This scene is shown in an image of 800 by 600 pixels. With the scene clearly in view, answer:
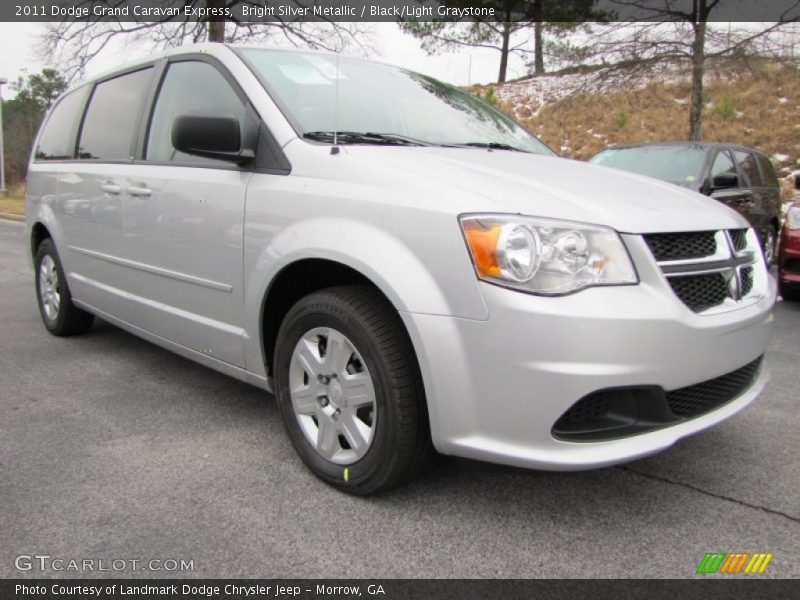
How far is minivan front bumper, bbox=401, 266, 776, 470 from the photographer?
1833mm

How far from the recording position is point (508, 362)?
187 centimetres

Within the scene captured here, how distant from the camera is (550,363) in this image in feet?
6.02

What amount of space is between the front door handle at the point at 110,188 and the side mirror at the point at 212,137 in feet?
3.22

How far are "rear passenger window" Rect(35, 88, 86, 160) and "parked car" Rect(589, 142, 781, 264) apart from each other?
528cm

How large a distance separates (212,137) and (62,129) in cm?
260

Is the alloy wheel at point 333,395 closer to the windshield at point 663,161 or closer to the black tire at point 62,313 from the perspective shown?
the black tire at point 62,313

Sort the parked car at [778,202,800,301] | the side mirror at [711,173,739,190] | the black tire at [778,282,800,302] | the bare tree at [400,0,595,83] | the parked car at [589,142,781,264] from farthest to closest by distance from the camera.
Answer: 1. the bare tree at [400,0,595,83]
2. the parked car at [589,142,781,264]
3. the side mirror at [711,173,739,190]
4. the black tire at [778,282,800,302]
5. the parked car at [778,202,800,301]

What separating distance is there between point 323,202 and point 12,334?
3513 mm

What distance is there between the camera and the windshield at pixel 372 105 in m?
2.65

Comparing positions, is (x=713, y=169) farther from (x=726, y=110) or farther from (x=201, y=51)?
(x=726, y=110)

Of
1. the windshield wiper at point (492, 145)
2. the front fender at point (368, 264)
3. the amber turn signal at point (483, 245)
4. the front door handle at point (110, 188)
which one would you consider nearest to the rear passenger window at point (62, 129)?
the front door handle at point (110, 188)

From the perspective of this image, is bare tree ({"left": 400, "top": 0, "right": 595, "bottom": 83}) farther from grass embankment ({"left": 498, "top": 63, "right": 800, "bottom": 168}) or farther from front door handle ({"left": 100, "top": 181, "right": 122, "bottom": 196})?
front door handle ({"left": 100, "top": 181, "right": 122, "bottom": 196})
